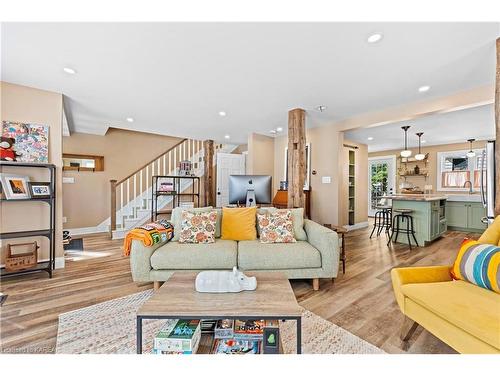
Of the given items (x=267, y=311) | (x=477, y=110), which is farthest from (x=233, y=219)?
(x=477, y=110)

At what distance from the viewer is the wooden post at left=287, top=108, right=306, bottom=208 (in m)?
3.96

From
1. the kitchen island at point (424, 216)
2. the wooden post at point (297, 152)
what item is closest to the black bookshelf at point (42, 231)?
the wooden post at point (297, 152)

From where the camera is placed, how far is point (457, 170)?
6695 millimetres

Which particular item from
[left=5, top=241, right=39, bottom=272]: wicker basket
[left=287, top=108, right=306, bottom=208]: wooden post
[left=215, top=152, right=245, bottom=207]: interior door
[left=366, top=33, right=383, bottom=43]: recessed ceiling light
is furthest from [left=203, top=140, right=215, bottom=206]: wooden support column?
[left=366, top=33, right=383, bottom=43]: recessed ceiling light

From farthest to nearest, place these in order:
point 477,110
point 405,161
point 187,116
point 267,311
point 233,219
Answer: point 405,161 < point 187,116 < point 477,110 < point 233,219 < point 267,311

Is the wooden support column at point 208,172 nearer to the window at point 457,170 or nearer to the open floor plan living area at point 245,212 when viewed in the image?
the open floor plan living area at point 245,212

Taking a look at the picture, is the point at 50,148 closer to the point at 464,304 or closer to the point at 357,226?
the point at 464,304

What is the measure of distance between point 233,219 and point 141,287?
4.00ft

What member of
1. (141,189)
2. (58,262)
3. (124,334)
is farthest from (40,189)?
(141,189)

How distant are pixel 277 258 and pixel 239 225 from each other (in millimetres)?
644

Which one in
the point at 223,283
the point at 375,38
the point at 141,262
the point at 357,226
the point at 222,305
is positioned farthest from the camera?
the point at 357,226

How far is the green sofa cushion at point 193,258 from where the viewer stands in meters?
2.31

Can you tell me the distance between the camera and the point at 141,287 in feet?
8.08
